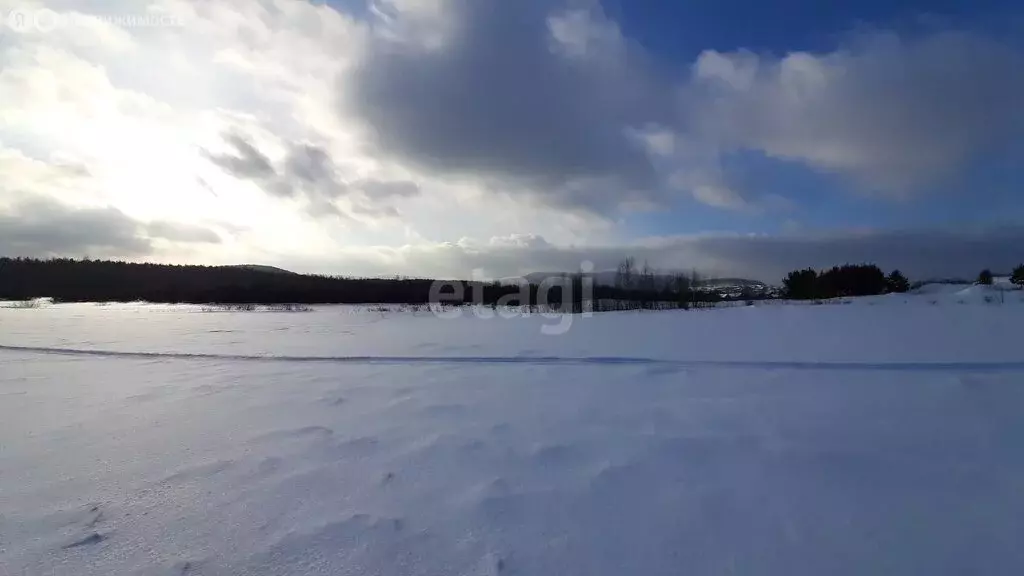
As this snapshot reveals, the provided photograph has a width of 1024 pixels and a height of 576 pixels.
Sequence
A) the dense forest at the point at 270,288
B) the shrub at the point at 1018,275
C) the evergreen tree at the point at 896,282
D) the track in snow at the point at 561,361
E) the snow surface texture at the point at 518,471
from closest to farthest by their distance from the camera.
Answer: the snow surface texture at the point at 518,471 < the track in snow at the point at 561,361 < the shrub at the point at 1018,275 < the evergreen tree at the point at 896,282 < the dense forest at the point at 270,288

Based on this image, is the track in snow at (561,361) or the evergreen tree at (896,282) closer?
the track in snow at (561,361)

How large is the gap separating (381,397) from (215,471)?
202 centimetres

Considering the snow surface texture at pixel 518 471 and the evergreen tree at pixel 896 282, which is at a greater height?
the evergreen tree at pixel 896 282

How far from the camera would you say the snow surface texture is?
1873 millimetres

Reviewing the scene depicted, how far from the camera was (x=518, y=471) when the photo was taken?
2689 mm

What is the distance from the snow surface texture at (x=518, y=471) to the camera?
1.87m

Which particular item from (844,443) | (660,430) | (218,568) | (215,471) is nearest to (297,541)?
(218,568)

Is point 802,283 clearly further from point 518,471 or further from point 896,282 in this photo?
point 518,471

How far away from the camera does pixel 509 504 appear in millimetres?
2275

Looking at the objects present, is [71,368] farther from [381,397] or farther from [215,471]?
[215,471]

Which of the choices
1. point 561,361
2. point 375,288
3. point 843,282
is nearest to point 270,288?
point 375,288

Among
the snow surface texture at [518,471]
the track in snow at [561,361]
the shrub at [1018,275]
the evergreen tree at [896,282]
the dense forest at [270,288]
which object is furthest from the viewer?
the dense forest at [270,288]

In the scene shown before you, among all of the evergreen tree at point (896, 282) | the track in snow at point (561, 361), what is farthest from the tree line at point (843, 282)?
the track in snow at point (561, 361)

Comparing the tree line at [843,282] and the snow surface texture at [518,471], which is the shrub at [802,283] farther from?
the snow surface texture at [518,471]
